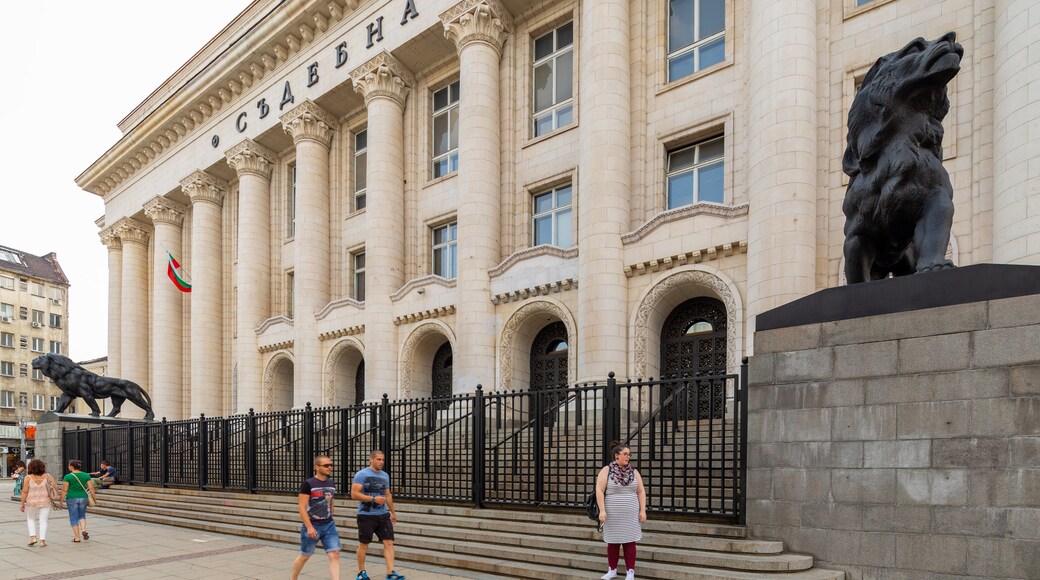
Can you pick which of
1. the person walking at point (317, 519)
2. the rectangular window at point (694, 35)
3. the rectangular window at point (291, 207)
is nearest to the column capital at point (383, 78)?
the rectangular window at point (291, 207)

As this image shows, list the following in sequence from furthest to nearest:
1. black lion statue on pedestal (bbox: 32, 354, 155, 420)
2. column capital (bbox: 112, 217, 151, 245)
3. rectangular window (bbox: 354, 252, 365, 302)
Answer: column capital (bbox: 112, 217, 151, 245) < black lion statue on pedestal (bbox: 32, 354, 155, 420) < rectangular window (bbox: 354, 252, 365, 302)

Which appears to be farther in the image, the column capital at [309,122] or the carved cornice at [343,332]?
the column capital at [309,122]

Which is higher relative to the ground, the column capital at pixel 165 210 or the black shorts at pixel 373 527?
the column capital at pixel 165 210

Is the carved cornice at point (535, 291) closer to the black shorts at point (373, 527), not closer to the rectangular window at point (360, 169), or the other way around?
the rectangular window at point (360, 169)

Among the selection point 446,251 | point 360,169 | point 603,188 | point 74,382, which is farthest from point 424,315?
point 74,382

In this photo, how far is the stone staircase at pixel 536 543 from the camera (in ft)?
23.6

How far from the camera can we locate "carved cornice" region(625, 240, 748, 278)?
15.1 meters

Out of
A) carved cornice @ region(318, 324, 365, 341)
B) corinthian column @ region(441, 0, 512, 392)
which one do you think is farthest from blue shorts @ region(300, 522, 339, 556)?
carved cornice @ region(318, 324, 365, 341)

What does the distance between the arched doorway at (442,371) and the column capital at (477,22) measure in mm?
9978

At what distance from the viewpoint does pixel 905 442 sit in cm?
663

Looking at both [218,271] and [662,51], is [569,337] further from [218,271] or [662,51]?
[218,271]

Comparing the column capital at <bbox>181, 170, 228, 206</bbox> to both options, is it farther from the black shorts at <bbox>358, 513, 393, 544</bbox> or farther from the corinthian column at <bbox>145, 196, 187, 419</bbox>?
the black shorts at <bbox>358, 513, 393, 544</bbox>

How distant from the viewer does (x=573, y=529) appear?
8.88 metres

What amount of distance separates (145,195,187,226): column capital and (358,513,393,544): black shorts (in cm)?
3347
